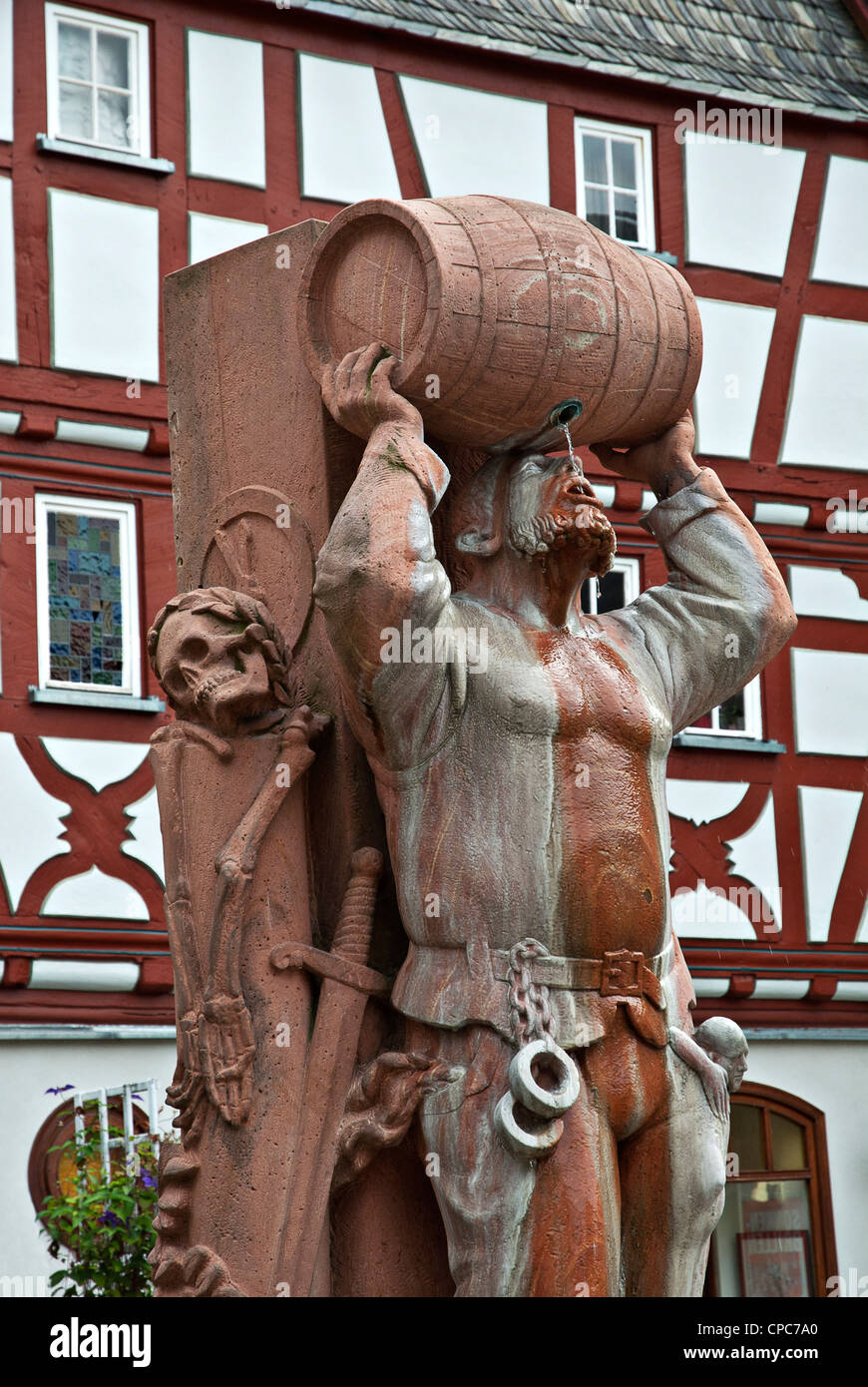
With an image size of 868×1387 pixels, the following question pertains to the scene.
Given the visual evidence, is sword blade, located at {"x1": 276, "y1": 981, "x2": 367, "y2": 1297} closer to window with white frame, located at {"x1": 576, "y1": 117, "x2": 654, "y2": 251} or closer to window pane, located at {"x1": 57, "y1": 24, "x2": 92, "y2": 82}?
window pane, located at {"x1": 57, "y1": 24, "x2": 92, "y2": 82}

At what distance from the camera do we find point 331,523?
4164 millimetres

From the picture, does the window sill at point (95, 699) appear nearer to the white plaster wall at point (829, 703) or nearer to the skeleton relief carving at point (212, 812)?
the white plaster wall at point (829, 703)

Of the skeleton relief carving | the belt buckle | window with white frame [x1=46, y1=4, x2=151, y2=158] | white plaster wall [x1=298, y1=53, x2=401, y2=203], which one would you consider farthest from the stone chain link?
white plaster wall [x1=298, y1=53, x2=401, y2=203]

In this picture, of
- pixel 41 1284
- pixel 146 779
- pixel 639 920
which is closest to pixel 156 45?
pixel 146 779

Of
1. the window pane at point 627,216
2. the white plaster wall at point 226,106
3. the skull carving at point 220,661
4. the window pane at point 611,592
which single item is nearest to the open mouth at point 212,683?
the skull carving at point 220,661

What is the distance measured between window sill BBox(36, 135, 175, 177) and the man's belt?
8.44 meters

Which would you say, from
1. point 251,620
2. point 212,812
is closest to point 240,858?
point 212,812

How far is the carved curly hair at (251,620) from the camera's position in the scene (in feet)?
13.7

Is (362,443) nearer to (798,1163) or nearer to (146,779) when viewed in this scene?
(146,779)

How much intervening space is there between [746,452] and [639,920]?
9593 mm

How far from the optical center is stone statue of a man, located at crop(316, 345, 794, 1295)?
382cm

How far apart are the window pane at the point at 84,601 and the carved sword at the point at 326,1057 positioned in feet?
24.2

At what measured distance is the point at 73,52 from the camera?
39.0 ft

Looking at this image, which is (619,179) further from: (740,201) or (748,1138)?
(748,1138)
